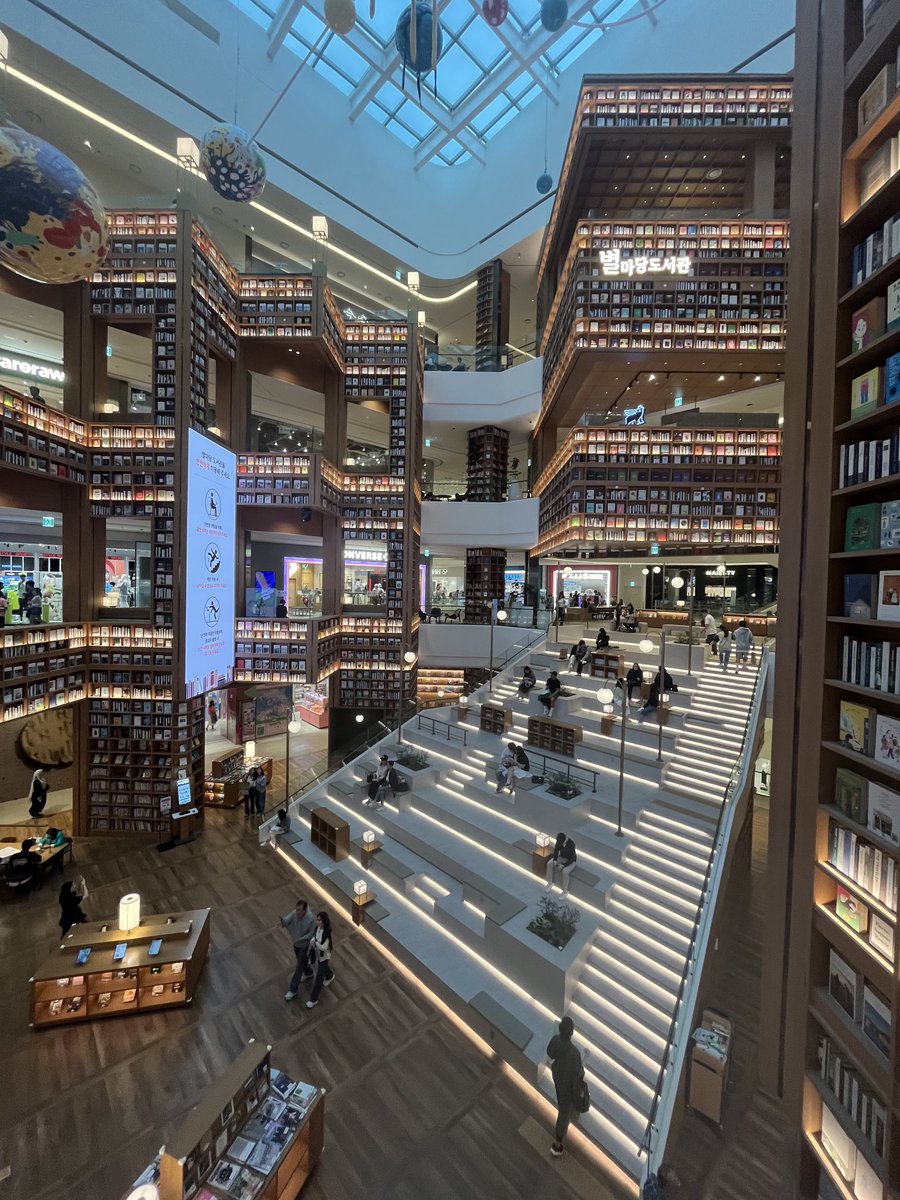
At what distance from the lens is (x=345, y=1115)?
15.7 ft

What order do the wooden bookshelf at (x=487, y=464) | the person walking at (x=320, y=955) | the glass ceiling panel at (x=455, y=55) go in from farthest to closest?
the wooden bookshelf at (x=487, y=464) < the glass ceiling panel at (x=455, y=55) < the person walking at (x=320, y=955)

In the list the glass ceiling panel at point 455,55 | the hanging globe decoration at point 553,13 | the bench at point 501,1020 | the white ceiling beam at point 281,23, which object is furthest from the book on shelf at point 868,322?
the white ceiling beam at point 281,23

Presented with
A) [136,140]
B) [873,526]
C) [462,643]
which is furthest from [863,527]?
[136,140]

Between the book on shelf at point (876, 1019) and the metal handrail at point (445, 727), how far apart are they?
28.2 feet

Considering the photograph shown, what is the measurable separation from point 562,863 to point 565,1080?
9.72 ft

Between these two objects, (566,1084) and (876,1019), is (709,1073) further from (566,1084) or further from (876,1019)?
(876,1019)

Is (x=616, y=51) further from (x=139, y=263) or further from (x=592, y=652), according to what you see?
(x=592, y=652)

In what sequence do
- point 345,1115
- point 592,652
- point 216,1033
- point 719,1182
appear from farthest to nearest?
point 592,652, point 216,1033, point 345,1115, point 719,1182

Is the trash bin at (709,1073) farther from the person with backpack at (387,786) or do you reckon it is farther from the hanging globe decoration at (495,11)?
the hanging globe decoration at (495,11)

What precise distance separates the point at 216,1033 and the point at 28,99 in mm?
18402

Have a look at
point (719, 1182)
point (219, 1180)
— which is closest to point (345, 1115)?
point (219, 1180)

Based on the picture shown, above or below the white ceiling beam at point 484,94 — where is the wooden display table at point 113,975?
below

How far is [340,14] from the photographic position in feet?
18.1

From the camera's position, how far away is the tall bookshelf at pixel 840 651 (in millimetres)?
3217
